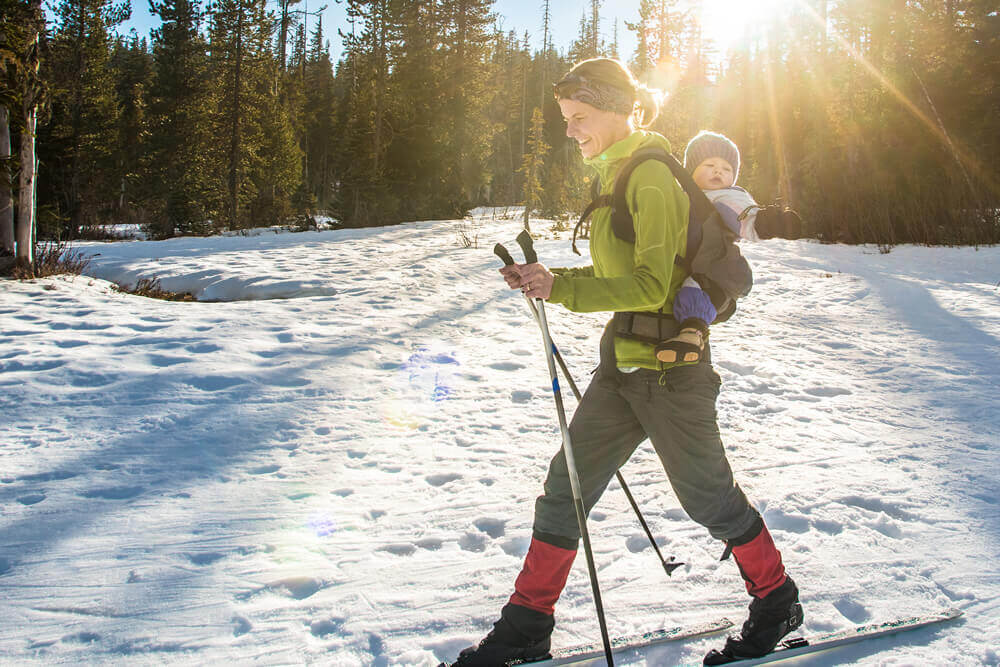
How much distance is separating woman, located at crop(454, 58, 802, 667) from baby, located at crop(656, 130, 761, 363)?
0.07 meters

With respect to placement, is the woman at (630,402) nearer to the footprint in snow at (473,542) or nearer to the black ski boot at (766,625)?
the black ski boot at (766,625)

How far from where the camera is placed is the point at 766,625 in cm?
214

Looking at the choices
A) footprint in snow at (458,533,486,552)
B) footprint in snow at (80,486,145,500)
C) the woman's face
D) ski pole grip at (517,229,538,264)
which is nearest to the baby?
the woman's face

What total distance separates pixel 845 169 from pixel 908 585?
18.5m

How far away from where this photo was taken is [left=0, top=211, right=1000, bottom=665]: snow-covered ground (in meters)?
2.41

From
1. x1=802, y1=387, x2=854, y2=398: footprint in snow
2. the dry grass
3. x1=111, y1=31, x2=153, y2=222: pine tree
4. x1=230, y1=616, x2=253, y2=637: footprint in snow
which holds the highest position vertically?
x1=111, y1=31, x2=153, y2=222: pine tree

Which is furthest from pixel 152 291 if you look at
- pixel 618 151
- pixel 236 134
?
pixel 236 134

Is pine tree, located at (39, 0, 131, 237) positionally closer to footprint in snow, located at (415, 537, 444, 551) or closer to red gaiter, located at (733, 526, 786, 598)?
footprint in snow, located at (415, 537, 444, 551)

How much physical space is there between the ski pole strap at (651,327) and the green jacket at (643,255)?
0.03m

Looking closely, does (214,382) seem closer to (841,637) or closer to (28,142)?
(841,637)

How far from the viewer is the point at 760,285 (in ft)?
33.9

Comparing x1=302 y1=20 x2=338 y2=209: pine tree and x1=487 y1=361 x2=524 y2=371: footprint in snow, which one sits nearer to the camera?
x1=487 y1=361 x2=524 y2=371: footprint in snow

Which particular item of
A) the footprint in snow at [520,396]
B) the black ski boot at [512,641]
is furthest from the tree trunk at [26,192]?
the black ski boot at [512,641]

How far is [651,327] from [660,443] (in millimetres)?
404
